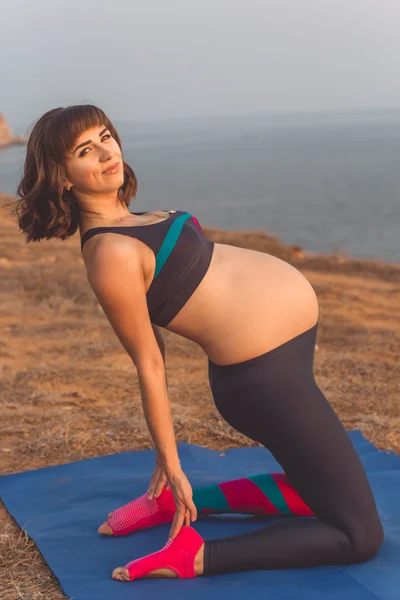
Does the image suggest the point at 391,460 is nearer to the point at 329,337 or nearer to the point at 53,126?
the point at 53,126

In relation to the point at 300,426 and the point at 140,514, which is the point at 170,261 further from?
the point at 140,514

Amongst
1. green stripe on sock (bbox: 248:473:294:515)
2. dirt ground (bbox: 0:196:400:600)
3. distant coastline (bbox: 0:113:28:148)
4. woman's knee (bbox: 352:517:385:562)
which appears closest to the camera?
woman's knee (bbox: 352:517:385:562)

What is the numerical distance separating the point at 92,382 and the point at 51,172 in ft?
9.94

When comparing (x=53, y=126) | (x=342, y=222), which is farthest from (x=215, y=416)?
(x=342, y=222)

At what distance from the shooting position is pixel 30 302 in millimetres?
7871

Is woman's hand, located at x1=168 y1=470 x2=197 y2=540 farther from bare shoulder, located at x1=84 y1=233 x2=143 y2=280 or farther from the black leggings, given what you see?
bare shoulder, located at x1=84 y1=233 x2=143 y2=280

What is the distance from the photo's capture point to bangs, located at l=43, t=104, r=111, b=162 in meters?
2.52

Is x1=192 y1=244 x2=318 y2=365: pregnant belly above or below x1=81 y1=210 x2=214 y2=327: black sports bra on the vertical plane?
below

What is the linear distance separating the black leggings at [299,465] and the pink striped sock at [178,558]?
0.06 m

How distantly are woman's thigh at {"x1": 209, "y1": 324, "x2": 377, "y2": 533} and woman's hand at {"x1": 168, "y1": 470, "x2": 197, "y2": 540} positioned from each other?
1.03 ft

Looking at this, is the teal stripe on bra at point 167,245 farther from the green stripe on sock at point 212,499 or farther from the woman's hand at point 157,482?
the green stripe on sock at point 212,499

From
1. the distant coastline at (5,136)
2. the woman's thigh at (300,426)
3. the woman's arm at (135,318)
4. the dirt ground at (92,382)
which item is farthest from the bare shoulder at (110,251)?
the distant coastline at (5,136)

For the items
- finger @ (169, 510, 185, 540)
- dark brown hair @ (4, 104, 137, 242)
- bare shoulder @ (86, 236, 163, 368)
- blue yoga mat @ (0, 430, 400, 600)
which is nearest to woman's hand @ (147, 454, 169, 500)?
blue yoga mat @ (0, 430, 400, 600)

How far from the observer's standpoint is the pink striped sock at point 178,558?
8.63ft
